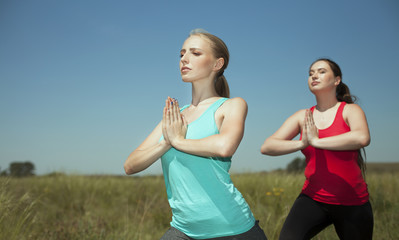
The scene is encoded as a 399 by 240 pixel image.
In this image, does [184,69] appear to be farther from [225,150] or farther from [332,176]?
[332,176]

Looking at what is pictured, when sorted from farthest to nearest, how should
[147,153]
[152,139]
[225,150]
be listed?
[152,139] < [147,153] < [225,150]

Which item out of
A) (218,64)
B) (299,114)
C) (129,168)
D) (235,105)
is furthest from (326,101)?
(129,168)

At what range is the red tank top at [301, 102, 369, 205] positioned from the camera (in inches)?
116

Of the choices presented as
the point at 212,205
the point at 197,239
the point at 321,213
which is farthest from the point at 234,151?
the point at 321,213

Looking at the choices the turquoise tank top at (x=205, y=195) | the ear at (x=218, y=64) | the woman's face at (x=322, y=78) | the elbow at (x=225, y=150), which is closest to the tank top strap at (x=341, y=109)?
the woman's face at (x=322, y=78)

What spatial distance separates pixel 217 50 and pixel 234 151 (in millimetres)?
771

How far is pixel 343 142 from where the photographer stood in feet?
9.32

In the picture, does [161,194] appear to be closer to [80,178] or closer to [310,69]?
[80,178]

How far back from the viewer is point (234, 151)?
1851 mm

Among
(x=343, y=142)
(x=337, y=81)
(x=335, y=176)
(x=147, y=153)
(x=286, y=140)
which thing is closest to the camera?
(x=147, y=153)

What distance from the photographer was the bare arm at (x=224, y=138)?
1819 millimetres

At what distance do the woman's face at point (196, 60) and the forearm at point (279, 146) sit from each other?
115 centimetres

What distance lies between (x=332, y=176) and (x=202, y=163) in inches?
62.6

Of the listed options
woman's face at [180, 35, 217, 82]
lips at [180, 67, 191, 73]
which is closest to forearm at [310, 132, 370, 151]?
woman's face at [180, 35, 217, 82]
